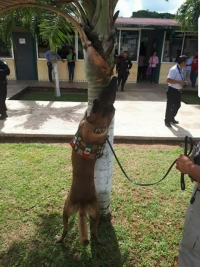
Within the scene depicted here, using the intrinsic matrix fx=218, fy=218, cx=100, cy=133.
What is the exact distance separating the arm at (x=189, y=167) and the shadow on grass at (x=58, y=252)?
4.53 feet

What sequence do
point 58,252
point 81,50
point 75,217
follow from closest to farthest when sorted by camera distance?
point 58,252
point 75,217
point 81,50

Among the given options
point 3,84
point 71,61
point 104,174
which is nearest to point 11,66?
point 71,61

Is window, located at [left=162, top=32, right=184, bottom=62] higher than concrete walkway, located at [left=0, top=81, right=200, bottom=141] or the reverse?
higher

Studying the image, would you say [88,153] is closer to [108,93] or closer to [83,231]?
[108,93]

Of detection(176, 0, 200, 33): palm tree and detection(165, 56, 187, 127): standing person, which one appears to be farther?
detection(176, 0, 200, 33): palm tree

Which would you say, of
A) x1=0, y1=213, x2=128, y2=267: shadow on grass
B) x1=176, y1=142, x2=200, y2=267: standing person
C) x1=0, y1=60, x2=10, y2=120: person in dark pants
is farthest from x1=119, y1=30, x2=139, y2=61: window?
x1=176, y1=142, x2=200, y2=267: standing person

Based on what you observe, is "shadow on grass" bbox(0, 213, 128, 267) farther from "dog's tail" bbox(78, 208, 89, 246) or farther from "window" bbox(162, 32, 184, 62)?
"window" bbox(162, 32, 184, 62)

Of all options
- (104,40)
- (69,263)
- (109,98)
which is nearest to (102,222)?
(69,263)

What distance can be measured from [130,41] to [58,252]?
11890 mm

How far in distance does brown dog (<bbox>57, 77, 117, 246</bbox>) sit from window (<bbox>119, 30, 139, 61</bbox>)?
11.3 m

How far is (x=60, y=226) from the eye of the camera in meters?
2.73

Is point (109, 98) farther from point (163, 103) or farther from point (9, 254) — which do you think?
point (163, 103)

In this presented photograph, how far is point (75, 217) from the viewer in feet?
9.50

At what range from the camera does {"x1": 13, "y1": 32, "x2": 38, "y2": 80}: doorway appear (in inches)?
457
